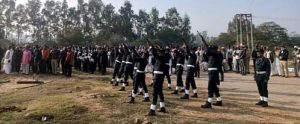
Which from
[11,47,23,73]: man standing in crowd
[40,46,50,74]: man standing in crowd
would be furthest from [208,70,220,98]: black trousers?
[11,47,23,73]: man standing in crowd

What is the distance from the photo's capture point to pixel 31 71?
Answer: 27859mm

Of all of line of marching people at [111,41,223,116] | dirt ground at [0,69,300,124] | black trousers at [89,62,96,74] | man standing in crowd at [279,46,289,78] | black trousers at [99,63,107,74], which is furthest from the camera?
black trousers at [89,62,96,74]

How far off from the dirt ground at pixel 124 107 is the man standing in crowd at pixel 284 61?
6392 millimetres

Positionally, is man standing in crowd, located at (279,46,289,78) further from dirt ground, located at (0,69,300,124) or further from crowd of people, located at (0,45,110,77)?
crowd of people, located at (0,45,110,77)

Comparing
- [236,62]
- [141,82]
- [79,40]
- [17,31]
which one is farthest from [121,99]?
[17,31]

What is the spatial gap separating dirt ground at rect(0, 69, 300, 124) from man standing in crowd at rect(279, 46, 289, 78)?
21.0ft

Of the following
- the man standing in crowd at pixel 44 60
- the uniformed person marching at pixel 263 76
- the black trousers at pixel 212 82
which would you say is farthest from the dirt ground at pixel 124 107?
the man standing in crowd at pixel 44 60

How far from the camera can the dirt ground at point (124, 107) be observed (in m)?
12.4

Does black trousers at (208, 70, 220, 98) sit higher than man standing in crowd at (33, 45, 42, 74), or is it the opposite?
man standing in crowd at (33, 45, 42, 74)

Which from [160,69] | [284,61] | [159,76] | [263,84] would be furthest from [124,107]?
[284,61]

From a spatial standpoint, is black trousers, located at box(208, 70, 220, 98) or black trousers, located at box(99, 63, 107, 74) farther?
black trousers, located at box(99, 63, 107, 74)

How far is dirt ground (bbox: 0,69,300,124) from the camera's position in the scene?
12366 millimetres

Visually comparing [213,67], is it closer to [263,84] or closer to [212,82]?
[212,82]

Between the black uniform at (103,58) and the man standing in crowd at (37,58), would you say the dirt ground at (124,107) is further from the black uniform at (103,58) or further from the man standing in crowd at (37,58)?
the man standing in crowd at (37,58)
